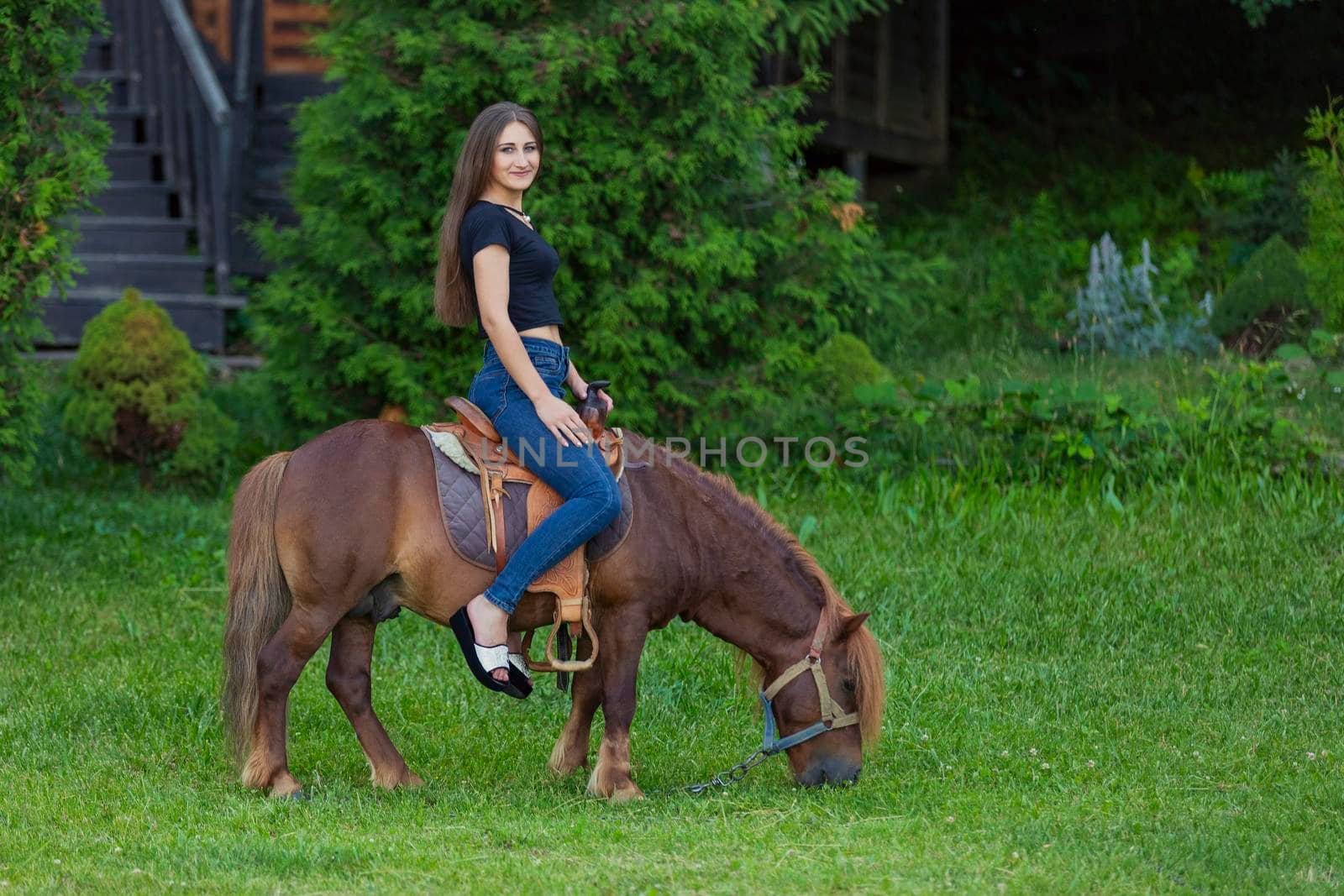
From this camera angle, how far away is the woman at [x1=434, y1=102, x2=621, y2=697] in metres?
4.60

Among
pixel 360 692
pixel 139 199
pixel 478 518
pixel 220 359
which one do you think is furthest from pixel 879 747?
pixel 139 199

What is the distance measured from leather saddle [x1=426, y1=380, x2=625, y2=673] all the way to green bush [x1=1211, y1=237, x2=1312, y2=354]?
6876 mm

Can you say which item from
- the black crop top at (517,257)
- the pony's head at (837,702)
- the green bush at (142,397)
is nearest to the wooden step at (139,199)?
the green bush at (142,397)

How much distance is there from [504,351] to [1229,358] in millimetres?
6586

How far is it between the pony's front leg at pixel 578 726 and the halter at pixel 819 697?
0.63 meters

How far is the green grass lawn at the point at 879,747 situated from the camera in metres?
4.05

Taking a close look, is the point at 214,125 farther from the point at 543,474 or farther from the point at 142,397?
the point at 543,474

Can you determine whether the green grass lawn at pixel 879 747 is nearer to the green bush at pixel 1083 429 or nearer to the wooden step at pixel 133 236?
the green bush at pixel 1083 429

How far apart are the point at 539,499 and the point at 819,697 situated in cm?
110

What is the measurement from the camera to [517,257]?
15.5ft

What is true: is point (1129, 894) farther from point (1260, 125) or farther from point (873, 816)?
point (1260, 125)

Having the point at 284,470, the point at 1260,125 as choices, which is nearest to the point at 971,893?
the point at 284,470

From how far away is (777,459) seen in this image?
9.00m

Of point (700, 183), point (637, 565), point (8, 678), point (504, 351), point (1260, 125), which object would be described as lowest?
point (8, 678)
